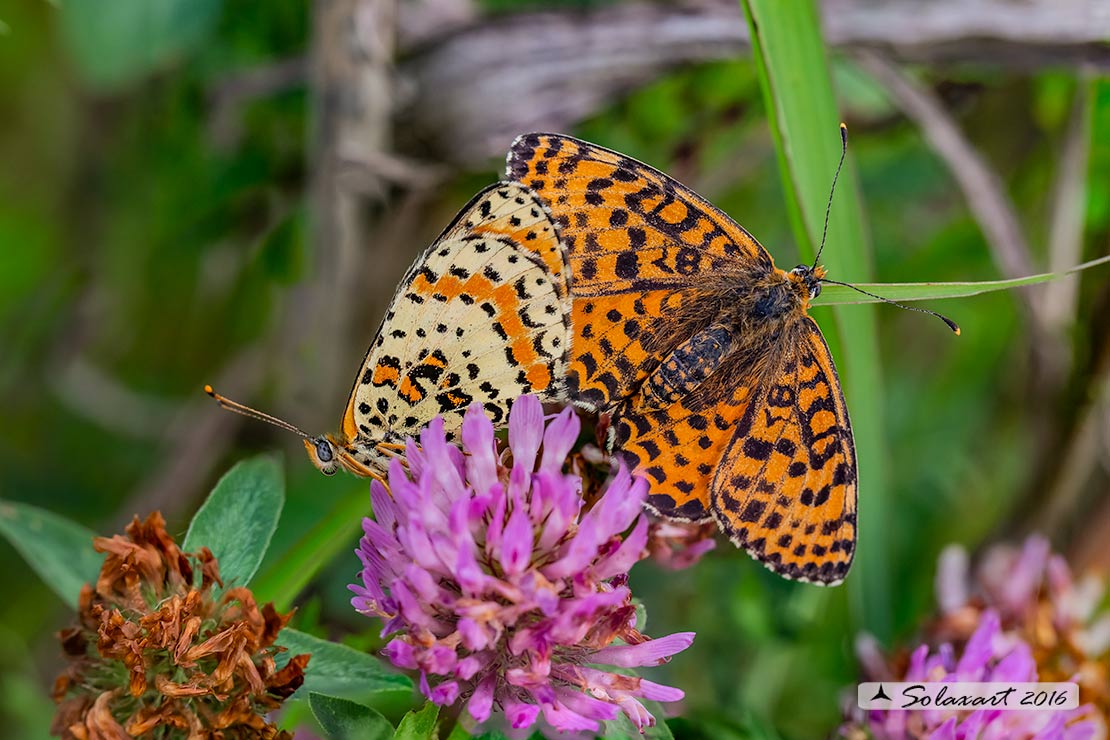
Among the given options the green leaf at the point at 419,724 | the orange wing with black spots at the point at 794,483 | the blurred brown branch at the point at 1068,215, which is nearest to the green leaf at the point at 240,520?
the green leaf at the point at 419,724

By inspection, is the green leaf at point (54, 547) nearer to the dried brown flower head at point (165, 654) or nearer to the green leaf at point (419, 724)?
the dried brown flower head at point (165, 654)

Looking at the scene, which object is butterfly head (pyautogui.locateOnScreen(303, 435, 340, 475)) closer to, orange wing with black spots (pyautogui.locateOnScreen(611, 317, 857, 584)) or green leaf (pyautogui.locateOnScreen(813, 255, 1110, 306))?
orange wing with black spots (pyautogui.locateOnScreen(611, 317, 857, 584))

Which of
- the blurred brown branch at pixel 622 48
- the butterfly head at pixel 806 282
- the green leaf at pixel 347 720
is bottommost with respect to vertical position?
the green leaf at pixel 347 720

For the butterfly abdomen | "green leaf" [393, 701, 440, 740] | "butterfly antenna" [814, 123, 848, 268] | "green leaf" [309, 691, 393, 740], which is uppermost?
"butterfly antenna" [814, 123, 848, 268]

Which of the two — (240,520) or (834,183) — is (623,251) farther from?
(240,520)

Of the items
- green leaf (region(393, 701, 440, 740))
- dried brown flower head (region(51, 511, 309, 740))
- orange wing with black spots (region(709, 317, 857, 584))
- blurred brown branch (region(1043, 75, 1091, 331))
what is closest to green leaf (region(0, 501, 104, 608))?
dried brown flower head (region(51, 511, 309, 740))

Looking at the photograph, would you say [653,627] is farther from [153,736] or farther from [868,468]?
[153,736]

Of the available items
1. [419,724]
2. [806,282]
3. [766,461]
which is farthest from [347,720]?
[806,282]
